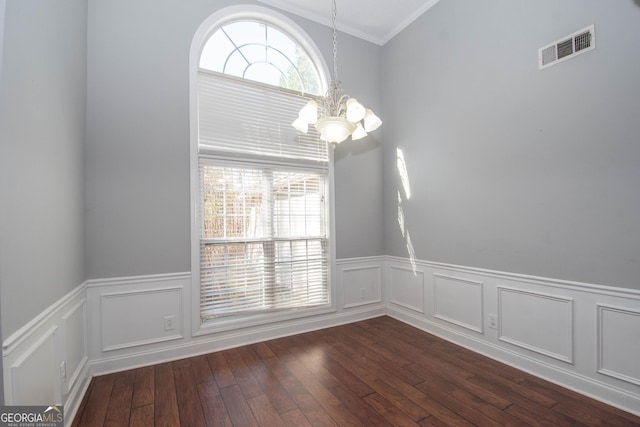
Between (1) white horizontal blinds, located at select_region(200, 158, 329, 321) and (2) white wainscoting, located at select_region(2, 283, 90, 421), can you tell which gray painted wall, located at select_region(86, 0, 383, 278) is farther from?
(2) white wainscoting, located at select_region(2, 283, 90, 421)

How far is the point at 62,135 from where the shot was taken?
1891 mm

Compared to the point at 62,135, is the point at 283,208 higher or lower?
lower

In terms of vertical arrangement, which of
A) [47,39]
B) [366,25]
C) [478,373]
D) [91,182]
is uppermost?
[366,25]

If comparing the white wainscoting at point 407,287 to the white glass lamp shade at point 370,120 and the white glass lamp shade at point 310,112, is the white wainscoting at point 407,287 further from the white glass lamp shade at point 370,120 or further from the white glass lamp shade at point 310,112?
the white glass lamp shade at point 310,112

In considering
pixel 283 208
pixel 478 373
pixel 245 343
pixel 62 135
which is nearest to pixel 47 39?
pixel 62 135

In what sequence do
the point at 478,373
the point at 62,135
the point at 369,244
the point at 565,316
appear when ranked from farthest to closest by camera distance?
the point at 369,244, the point at 478,373, the point at 565,316, the point at 62,135

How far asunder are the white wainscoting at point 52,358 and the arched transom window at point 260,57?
2.45m

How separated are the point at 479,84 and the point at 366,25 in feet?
5.57

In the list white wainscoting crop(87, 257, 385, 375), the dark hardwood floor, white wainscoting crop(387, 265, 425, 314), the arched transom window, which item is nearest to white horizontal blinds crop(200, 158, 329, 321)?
white wainscoting crop(87, 257, 385, 375)

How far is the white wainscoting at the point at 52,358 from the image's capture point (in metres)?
1.28

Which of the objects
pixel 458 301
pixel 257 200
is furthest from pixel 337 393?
pixel 257 200

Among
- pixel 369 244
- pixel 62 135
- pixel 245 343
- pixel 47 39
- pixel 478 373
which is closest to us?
pixel 47 39

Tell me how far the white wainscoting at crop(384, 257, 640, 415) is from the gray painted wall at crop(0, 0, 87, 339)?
3.25 metres

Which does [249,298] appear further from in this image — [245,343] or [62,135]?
[62,135]
